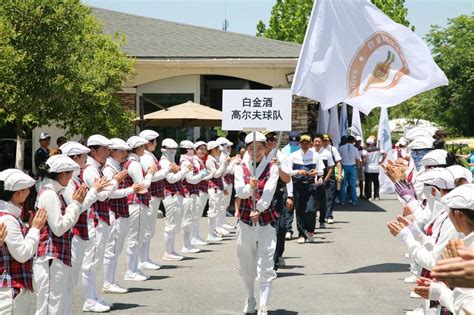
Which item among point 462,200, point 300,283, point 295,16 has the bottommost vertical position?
point 300,283

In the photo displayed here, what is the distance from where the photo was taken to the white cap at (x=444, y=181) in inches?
283

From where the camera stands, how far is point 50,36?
692 inches

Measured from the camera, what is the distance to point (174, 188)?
14375 mm

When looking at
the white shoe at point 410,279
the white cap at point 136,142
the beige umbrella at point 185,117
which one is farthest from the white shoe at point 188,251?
the beige umbrella at point 185,117

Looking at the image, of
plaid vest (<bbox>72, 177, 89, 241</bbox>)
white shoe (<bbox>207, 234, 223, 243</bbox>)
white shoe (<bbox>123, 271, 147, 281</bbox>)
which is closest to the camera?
plaid vest (<bbox>72, 177, 89, 241</bbox>)

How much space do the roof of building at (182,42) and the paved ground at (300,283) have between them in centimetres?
945

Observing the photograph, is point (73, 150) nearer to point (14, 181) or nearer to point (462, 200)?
point (14, 181)

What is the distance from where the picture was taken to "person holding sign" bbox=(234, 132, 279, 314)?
954 centimetres

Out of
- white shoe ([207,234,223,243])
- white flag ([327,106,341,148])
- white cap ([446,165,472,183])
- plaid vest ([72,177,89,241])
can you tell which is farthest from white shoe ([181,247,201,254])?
white flag ([327,106,341,148])

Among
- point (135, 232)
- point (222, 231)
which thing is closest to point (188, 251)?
point (222, 231)

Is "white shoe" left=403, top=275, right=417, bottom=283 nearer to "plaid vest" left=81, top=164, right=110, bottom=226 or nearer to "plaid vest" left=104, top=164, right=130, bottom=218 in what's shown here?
"plaid vest" left=104, top=164, right=130, bottom=218

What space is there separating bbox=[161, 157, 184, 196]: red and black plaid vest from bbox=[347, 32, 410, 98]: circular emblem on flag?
11.0 feet

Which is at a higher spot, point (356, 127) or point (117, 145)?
point (356, 127)

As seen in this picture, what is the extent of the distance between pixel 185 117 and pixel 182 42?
6717 mm
